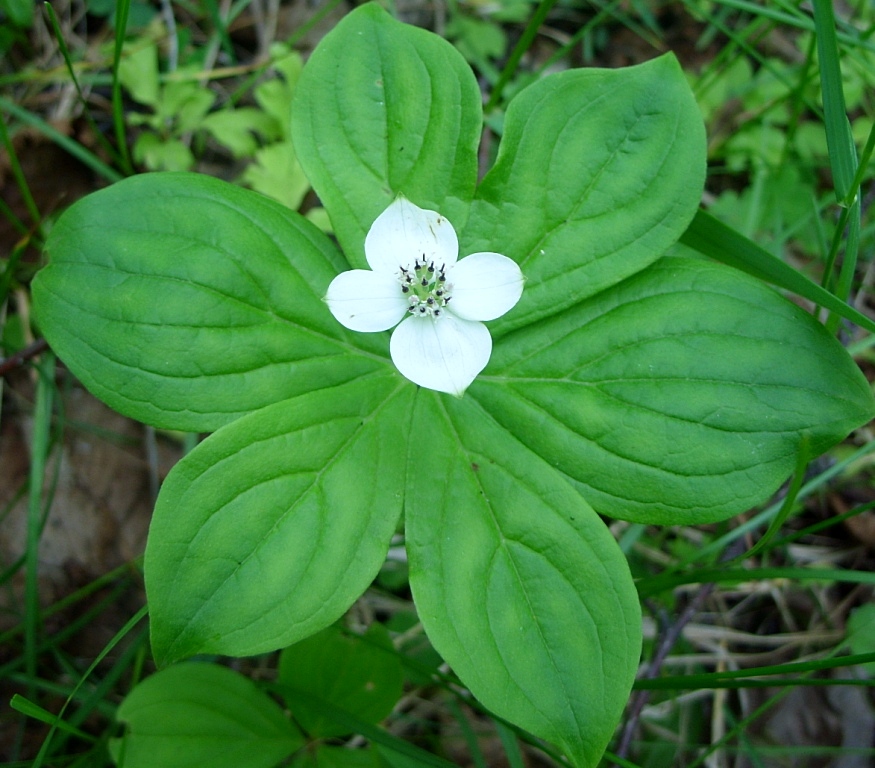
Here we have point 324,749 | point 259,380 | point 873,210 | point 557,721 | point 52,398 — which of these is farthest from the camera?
point 873,210

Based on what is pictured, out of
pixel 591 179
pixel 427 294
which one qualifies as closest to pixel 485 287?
pixel 427 294

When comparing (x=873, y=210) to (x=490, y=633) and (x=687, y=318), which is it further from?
(x=490, y=633)

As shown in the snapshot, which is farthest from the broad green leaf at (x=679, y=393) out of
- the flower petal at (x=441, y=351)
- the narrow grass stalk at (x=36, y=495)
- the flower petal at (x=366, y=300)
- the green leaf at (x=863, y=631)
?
the narrow grass stalk at (x=36, y=495)

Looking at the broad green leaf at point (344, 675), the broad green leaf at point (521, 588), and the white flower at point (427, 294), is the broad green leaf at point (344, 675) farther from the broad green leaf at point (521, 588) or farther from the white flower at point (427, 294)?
the white flower at point (427, 294)

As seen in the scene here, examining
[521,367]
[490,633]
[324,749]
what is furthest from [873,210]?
[324,749]

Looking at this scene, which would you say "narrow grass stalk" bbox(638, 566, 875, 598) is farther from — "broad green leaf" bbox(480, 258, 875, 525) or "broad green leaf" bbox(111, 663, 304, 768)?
"broad green leaf" bbox(111, 663, 304, 768)

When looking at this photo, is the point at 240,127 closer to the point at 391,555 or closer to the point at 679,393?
the point at 391,555

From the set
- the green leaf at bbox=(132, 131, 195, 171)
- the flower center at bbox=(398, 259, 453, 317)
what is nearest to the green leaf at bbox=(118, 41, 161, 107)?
the green leaf at bbox=(132, 131, 195, 171)
